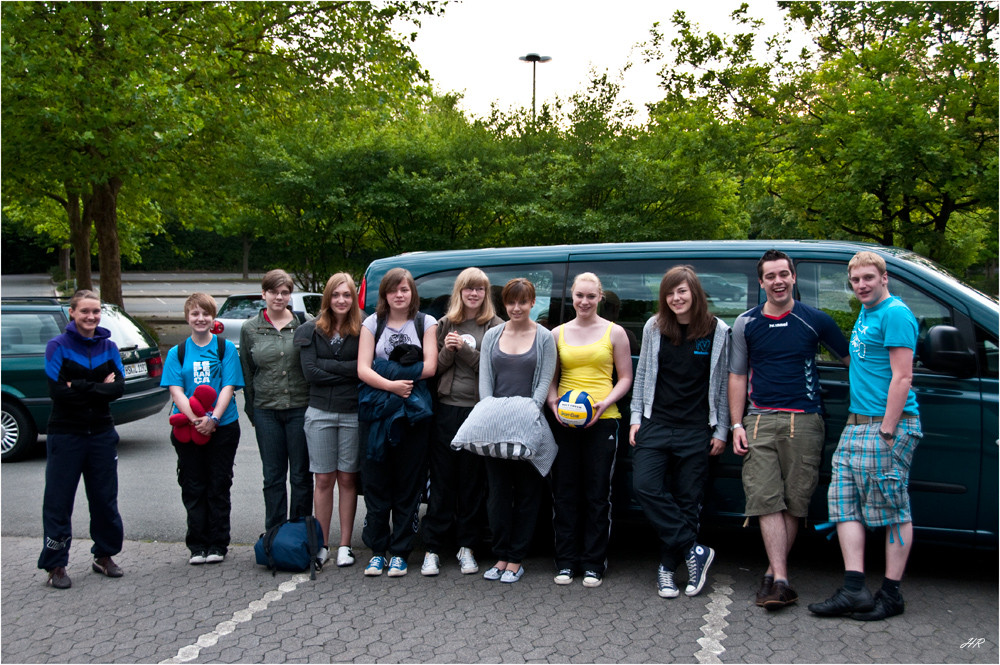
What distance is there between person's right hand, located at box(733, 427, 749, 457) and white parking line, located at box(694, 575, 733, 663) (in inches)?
30.1

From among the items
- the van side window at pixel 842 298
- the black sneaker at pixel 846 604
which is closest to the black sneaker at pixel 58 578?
the black sneaker at pixel 846 604

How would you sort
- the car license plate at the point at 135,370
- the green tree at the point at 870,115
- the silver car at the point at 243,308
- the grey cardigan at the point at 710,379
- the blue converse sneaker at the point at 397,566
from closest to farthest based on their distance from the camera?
the grey cardigan at the point at 710,379 < the blue converse sneaker at the point at 397,566 < the car license plate at the point at 135,370 < the green tree at the point at 870,115 < the silver car at the point at 243,308

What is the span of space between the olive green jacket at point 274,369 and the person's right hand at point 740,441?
2459mm

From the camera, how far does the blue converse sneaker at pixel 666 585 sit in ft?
14.3

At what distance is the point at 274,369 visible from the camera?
4.96m

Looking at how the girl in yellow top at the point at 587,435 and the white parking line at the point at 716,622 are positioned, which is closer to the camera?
the white parking line at the point at 716,622

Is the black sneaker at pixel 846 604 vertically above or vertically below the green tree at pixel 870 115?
below

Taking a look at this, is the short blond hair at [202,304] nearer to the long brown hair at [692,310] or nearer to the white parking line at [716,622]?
the long brown hair at [692,310]

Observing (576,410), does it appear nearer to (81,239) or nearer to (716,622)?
(716,622)

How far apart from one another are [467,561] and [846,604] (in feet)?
6.63

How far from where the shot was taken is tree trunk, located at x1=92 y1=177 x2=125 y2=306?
17922mm

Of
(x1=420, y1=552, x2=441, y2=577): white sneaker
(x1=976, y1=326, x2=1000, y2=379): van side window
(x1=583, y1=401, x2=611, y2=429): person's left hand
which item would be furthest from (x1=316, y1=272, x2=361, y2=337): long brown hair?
(x1=976, y1=326, x2=1000, y2=379): van side window

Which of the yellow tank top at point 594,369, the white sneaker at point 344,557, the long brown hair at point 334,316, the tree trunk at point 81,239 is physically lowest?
the white sneaker at point 344,557

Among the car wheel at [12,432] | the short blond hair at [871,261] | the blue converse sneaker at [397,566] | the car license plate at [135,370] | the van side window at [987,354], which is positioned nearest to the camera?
the short blond hair at [871,261]
